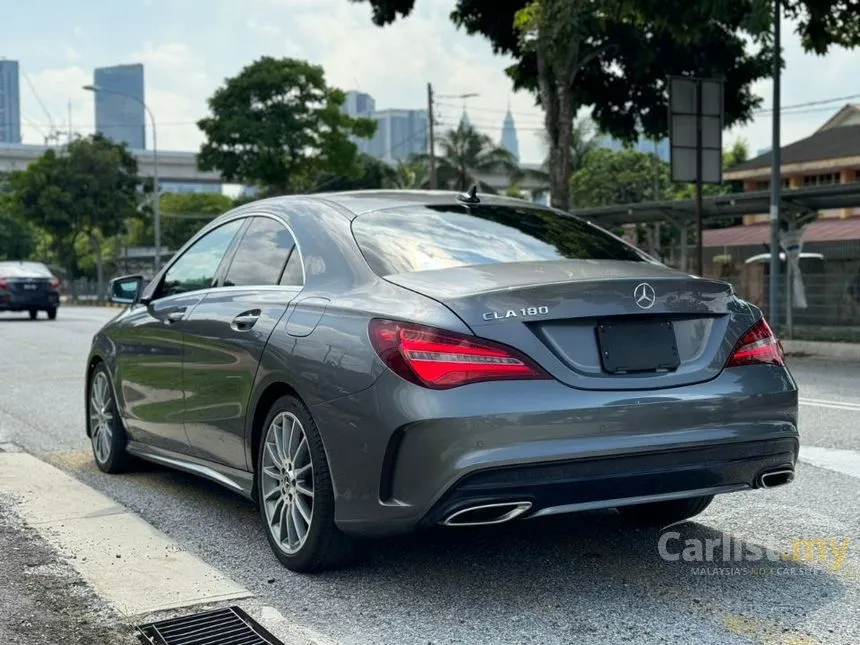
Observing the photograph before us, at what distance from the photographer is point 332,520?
4004 millimetres

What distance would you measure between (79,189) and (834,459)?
5451 centimetres

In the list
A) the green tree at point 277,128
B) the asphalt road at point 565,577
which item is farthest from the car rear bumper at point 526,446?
the green tree at point 277,128

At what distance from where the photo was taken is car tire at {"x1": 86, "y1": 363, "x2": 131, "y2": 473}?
6.24m

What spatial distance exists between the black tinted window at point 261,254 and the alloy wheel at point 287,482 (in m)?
0.78

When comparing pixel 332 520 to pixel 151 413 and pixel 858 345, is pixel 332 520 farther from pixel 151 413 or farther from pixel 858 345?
pixel 858 345

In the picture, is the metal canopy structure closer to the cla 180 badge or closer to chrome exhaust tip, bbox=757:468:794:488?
chrome exhaust tip, bbox=757:468:794:488

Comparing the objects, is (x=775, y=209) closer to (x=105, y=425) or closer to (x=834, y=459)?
(x=834, y=459)

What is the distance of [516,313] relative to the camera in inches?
146

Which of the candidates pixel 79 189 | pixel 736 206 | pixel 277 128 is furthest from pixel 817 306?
pixel 79 189

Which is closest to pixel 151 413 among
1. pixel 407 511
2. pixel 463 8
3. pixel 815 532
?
pixel 407 511

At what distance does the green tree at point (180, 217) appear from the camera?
280 feet

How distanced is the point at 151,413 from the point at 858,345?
13.1 metres

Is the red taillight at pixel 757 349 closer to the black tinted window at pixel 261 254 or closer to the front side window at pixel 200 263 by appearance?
the black tinted window at pixel 261 254

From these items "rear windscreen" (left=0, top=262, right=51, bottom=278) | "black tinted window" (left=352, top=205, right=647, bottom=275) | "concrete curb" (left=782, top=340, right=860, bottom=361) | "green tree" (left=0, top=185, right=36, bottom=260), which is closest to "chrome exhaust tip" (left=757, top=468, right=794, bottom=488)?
"black tinted window" (left=352, top=205, right=647, bottom=275)
